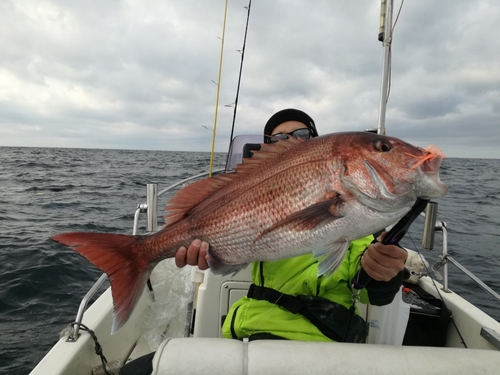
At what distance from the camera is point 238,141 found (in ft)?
13.6

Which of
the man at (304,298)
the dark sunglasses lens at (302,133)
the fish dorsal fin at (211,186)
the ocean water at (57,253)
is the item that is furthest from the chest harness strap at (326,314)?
the ocean water at (57,253)

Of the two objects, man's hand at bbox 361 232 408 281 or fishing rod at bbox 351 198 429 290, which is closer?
fishing rod at bbox 351 198 429 290

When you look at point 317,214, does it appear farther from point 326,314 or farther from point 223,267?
point 326,314

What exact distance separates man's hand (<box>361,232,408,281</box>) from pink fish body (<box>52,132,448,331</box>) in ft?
0.74

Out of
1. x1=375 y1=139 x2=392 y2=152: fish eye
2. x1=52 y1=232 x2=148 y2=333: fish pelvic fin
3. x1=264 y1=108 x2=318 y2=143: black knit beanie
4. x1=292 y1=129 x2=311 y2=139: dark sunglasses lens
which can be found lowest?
x1=52 y1=232 x2=148 y2=333: fish pelvic fin

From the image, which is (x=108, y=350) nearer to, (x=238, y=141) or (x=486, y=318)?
(x=238, y=141)

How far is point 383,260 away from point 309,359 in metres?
0.64

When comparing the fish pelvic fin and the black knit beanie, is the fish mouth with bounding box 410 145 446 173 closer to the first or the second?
the black knit beanie

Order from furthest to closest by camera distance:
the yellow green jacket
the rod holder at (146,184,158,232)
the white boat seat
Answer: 1. the rod holder at (146,184,158,232)
2. the yellow green jacket
3. the white boat seat

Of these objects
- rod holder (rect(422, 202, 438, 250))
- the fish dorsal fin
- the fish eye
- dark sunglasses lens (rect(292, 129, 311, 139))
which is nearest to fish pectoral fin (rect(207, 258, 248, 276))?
the fish dorsal fin

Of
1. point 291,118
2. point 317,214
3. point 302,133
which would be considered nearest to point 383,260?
point 317,214

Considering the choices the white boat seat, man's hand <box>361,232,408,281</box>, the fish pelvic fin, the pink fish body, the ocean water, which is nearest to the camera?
the white boat seat

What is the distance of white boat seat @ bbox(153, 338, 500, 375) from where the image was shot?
1.38 m

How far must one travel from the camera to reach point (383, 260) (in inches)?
68.2
